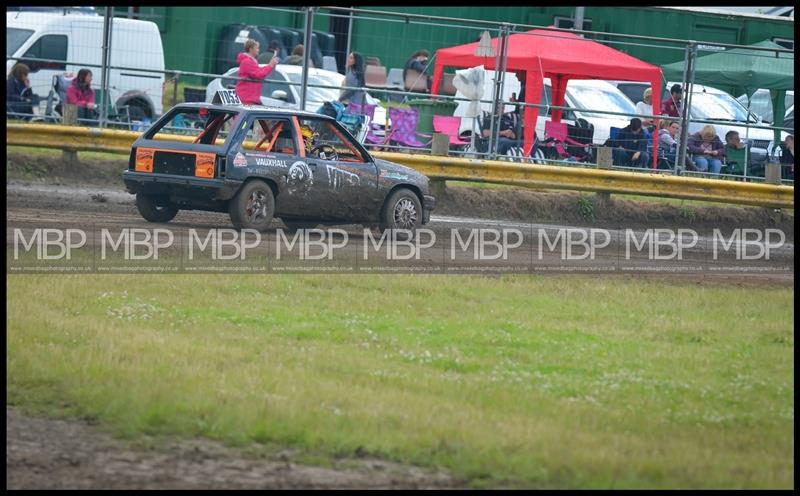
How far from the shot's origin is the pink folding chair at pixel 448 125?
1609 cm

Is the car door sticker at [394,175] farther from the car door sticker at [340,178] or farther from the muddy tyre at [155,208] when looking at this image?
the muddy tyre at [155,208]

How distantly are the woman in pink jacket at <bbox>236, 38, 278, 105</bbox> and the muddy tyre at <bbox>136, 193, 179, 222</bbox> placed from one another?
3202 mm

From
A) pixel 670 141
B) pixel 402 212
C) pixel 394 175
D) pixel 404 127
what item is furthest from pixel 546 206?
pixel 394 175

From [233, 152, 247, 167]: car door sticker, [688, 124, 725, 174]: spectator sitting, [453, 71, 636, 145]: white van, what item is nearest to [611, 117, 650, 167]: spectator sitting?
[453, 71, 636, 145]: white van

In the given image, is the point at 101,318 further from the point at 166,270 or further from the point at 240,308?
the point at 166,270

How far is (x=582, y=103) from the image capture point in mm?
19078

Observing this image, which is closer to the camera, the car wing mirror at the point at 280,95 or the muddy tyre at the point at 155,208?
the muddy tyre at the point at 155,208

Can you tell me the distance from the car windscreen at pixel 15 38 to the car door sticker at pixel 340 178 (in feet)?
28.7

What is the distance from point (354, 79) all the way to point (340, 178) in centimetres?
348

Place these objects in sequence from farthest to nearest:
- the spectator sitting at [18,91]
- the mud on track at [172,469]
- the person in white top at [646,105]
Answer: the person in white top at [646,105], the spectator sitting at [18,91], the mud on track at [172,469]

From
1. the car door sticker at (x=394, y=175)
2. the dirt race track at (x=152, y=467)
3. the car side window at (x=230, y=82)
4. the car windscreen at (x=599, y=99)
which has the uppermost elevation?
the car windscreen at (x=599, y=99)

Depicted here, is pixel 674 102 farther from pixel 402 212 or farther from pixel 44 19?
pixel 44 19

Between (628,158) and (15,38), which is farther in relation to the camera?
(15,38)

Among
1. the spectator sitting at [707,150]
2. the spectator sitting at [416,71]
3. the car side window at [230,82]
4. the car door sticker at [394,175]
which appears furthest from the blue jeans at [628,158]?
the car side window at [230,82]
